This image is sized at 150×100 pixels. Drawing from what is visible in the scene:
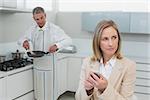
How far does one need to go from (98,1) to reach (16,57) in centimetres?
156

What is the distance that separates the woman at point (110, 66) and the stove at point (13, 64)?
3.83 feet

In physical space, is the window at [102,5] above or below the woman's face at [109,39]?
above

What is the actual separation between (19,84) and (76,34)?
5.14ft

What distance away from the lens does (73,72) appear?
10.9 ft

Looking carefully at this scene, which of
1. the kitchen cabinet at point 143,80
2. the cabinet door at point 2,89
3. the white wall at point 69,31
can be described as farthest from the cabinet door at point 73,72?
the cabinet door at point 2,89

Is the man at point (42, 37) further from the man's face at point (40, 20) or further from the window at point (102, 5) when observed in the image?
the window at point (102, 5)

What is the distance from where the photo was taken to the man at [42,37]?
103 inches

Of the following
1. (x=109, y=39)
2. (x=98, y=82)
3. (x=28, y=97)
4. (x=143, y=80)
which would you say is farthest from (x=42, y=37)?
(x=98, y=82)

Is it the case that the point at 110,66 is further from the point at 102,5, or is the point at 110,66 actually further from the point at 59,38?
the point at 102,5

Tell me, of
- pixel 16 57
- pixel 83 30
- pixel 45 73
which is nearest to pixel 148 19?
pixel 83 30

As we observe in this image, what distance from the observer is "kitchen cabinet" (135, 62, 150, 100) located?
2982 mm

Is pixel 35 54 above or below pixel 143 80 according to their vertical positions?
above

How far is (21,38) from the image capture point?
2.72 m

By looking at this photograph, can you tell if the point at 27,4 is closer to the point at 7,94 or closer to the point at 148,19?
the point at 7,94
